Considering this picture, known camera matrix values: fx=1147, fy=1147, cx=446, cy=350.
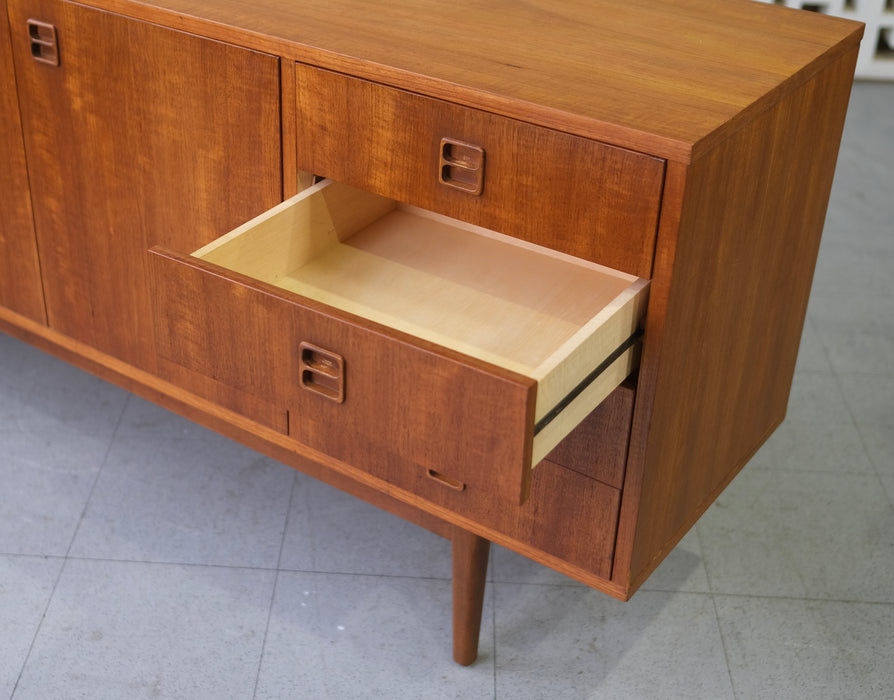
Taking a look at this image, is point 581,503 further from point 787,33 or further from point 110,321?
point 110,321

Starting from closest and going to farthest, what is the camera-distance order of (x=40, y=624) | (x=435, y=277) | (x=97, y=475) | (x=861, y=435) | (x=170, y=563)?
(x=435, y=277), (x=40, y=624), (x=170, y=563), (x=97, y=475), (x=861, y=435)

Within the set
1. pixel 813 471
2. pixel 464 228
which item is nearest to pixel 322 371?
pixel 464 228

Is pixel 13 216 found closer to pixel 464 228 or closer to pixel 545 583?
pixel 464 228

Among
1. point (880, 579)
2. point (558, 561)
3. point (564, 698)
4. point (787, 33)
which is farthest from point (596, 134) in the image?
point (880, 579)

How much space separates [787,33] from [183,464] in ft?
3.34

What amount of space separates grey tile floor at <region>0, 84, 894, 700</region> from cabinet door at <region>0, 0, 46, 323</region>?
9.7 inches

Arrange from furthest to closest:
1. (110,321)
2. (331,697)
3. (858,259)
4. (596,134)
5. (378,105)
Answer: (858,259), (110,321), (331,697), (378,105), (596,134)

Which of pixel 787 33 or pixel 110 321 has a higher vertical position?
pixel 787 33

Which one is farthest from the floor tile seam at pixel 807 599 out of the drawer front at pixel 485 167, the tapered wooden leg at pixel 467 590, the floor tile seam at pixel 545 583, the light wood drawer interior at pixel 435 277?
the drawer front at pixel 485 167

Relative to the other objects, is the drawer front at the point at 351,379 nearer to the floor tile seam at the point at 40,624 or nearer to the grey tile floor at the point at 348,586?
the grey tile floor at the point at 348,586

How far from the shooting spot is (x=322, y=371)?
1.01 m

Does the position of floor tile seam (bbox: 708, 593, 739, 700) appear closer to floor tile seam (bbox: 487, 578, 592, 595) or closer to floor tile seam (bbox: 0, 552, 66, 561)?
floor tile seam (bbox: 487, 578, 592, 595)

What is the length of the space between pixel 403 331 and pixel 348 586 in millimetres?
503

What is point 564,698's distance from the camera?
1.33m
